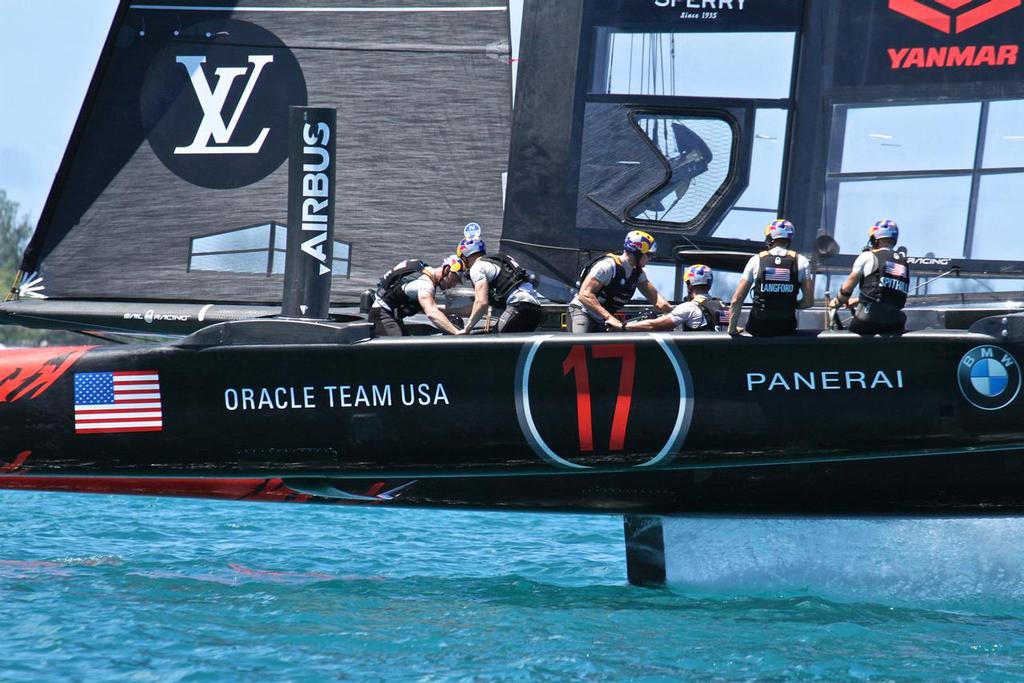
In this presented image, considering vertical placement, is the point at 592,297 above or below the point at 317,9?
below

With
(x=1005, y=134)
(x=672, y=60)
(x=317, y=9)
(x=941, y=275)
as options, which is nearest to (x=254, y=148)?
(x=317, y=9)

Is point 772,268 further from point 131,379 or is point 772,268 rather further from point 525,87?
point 131,379

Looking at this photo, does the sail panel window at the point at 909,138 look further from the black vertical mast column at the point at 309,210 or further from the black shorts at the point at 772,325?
the black vertical mast column at the point at 309,210

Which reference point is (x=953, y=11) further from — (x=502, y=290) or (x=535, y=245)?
(x=502, y=290)

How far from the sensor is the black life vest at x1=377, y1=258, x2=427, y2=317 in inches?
288

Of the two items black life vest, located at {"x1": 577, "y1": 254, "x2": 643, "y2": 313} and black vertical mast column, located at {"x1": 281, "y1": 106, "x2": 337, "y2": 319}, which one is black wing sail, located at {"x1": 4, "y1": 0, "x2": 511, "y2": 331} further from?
black life vest, located at {"x1": 577, "y1": 254, "x2": 643, "y2": 313}

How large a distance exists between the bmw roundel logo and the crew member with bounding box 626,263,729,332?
129 centimetres

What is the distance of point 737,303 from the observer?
6.06 m

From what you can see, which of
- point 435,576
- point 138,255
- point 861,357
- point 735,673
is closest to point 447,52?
point 138,255

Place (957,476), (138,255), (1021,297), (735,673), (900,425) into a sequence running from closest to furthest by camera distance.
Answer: (735,673)
(900,425)
(957,476)
(1021,297)
(138,255)

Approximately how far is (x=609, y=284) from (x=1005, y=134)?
246 cm

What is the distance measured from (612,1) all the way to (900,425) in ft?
10.9

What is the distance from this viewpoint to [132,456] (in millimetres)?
6633

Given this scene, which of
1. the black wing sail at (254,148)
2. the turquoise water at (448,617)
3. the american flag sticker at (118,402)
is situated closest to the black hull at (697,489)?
the american flag sticker at (118,402)
